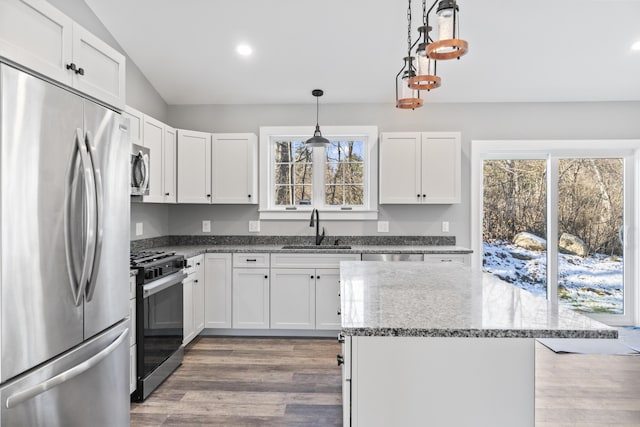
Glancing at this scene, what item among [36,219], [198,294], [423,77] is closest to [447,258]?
[198,294]

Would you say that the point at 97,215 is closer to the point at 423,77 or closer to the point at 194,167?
the point at 423,77

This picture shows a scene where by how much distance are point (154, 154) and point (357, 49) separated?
6.71 ft

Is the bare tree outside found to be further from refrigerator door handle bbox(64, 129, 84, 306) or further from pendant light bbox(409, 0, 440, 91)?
refrigerator door handle bbox(64, 129, 84, 306)

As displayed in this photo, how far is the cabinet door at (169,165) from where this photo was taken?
3842mm

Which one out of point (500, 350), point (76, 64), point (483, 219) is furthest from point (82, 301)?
point (483, 219)

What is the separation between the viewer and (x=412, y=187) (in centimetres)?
418

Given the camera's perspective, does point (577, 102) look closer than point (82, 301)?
No

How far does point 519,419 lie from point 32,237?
1.83 meters

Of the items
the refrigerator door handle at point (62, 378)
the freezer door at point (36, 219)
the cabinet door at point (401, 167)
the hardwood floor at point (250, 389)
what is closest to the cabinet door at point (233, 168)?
the cabinet door at point (401, 167)

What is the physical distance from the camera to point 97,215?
186 centimetres

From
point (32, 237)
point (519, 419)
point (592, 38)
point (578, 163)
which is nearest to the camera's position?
point (519, 419)

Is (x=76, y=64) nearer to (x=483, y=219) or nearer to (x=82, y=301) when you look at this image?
(x=82, y=301)

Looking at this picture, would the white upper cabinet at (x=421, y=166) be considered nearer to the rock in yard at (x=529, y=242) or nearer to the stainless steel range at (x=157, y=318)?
the rock in yard at (x=529, y=242)

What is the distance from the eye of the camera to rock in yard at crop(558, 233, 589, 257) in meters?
4.49
